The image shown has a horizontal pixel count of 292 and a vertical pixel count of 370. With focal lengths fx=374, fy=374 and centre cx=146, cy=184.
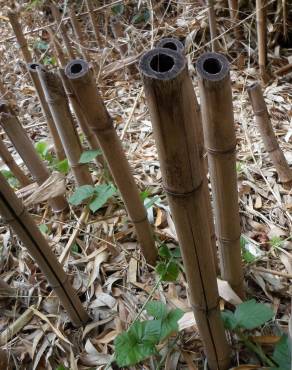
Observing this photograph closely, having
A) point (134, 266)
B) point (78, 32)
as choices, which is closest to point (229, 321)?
point (134, 266)

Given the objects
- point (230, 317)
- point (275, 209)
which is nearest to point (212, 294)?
point (230, 317)

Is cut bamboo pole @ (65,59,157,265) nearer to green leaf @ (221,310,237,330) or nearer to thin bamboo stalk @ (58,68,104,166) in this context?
thin bamboo stalk @ (58,68,104,166)

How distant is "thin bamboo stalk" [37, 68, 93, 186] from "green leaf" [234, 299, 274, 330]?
65 cm

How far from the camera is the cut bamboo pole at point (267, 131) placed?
990 mm

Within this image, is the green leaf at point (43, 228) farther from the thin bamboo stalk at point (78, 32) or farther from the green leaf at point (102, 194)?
the thin bamboo stalk at point (78, 32)

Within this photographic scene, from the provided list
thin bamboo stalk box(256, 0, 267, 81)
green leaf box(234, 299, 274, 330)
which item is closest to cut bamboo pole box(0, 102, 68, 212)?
green leaf box(234, 299, 274, 330)

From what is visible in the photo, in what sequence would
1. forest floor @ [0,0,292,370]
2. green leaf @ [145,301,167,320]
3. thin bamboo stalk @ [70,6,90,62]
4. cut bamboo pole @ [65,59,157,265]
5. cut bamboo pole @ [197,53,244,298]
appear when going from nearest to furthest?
cut bamboo pole @ [197,53,244,298] → cut bamboo pole @ [65,59,157,265] → green leaf @ [145,301,167,320] → forest floor @ [0,0,292,370] → thin bamboo stalk @ [70,6,90,62]

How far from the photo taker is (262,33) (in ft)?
5.19

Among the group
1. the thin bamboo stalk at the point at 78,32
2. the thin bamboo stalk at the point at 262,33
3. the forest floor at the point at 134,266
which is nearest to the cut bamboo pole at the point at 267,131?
the forest floor at the point at 134,266

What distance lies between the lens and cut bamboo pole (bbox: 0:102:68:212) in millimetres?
981

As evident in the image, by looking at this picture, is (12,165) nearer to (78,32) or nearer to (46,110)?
(46,110)

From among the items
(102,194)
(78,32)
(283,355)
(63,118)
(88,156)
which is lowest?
(283,355)

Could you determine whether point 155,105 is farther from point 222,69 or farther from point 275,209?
point 275,209

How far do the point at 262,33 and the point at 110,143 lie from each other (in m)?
1.11
